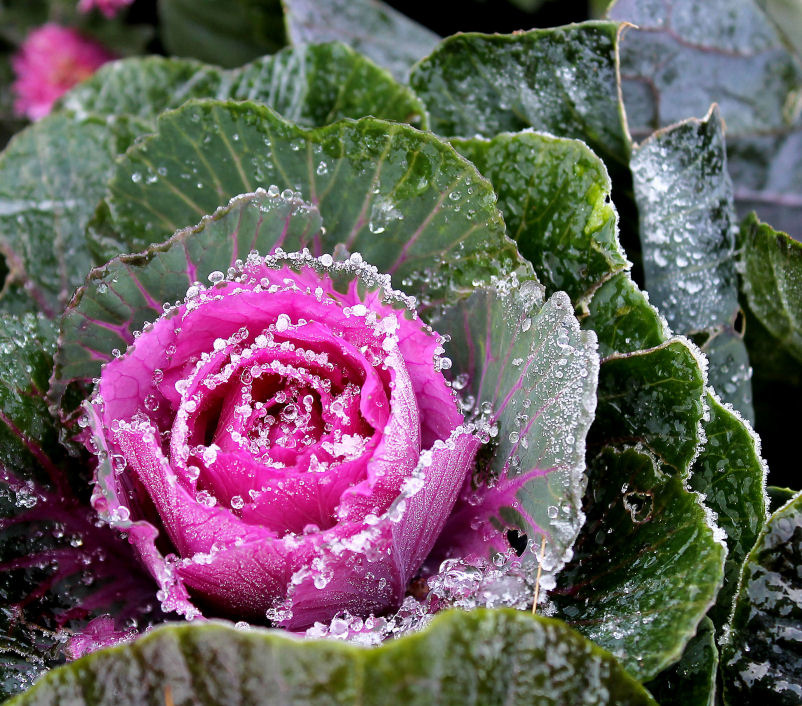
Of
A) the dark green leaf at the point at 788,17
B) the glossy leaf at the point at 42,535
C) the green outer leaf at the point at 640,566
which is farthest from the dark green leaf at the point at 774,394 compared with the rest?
the glossy leaf at the point at 42,535

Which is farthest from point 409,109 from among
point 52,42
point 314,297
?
point 52,42

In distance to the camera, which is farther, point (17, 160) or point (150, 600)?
point (17, 160)

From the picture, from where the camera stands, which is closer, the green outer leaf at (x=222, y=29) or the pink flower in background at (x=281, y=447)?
the pink flower in background at (x=281, y=447)

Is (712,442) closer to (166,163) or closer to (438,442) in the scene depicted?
(438,442)

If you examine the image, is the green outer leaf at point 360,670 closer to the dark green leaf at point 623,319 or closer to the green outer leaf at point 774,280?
the dark green leaf at point 623,319

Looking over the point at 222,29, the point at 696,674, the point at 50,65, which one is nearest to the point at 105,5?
the point at 50,65

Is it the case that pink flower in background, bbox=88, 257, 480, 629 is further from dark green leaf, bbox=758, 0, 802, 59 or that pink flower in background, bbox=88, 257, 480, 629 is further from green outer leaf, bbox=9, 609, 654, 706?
dark green leaf, bbox=758, 0, 802, 59
